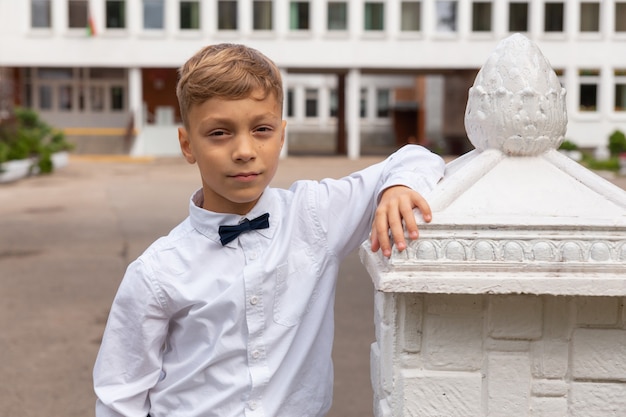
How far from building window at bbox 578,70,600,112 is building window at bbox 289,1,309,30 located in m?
11.3

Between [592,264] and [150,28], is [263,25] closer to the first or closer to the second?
[150,28]

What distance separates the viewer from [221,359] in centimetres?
210

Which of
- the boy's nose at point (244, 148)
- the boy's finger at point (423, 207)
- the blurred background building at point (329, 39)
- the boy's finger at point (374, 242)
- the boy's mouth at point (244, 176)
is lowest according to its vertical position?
the boy's finger at point (374, 242)

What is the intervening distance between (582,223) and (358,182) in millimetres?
624

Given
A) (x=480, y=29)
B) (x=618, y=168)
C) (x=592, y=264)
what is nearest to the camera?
(x=592, y=264)

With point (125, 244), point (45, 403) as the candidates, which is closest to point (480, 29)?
point (125, 244)

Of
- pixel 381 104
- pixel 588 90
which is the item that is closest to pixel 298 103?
pixel 381 104

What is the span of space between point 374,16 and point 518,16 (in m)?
5.81

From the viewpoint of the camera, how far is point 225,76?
197 centimetres

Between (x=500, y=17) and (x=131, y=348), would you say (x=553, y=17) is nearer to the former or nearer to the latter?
(x=500, y=17)

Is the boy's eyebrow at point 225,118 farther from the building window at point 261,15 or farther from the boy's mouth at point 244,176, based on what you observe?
the building window at point 261,15

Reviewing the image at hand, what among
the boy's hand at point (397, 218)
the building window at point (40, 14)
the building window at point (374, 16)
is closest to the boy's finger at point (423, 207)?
the boy's hand at point (397, 218)

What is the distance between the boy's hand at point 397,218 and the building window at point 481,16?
34225 mm

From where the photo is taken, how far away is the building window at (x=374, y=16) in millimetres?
34750
